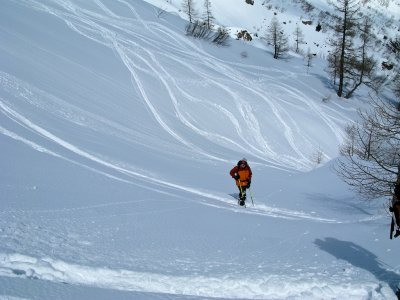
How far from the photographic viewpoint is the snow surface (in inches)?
243

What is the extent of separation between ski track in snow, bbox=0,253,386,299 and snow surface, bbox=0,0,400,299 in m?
0.03

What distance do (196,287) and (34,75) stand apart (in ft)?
55.2

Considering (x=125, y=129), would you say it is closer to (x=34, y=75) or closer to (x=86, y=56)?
(x=34, y=75)

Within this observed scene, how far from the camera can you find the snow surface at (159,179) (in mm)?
6180

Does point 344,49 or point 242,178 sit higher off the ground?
point 344,49

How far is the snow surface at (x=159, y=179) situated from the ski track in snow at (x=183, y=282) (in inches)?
1.0

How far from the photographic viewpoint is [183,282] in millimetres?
5965

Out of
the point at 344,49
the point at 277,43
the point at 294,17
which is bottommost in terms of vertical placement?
the point at 344,49

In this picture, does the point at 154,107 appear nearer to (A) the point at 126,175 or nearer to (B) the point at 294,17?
(A) the point at 126,175

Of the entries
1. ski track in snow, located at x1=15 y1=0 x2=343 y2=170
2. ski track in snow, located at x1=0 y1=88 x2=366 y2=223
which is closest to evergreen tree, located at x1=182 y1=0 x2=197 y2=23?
ski track in snow, located at x1=15 y1=0 x2=343 y2=170

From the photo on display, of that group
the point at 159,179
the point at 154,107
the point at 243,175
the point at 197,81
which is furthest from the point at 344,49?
the point at 159,179

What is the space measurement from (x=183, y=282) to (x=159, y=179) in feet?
24.0

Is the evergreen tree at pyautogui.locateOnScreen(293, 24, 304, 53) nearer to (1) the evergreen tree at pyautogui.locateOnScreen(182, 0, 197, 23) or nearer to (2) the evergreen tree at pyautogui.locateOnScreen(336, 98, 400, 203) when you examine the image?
(1) the evergreen tree at pyautogui.locateOnScreen(182, 0, 197, 23)

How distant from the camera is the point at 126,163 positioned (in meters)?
13.9
